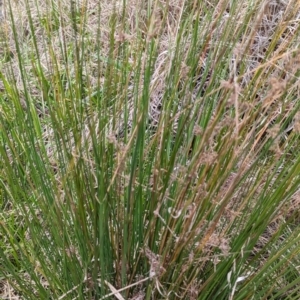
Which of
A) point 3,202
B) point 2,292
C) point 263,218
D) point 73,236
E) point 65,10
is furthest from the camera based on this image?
point 65,10

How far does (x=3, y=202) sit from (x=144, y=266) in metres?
0.72

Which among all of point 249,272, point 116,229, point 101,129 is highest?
point 101,129

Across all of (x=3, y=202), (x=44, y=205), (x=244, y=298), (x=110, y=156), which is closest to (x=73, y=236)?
(x=44, y=205)

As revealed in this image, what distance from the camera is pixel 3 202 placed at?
1596mm

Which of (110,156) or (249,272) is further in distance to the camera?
(249,272)

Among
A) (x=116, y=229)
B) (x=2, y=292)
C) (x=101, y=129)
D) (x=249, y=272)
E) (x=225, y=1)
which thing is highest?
(x=225, y=1)

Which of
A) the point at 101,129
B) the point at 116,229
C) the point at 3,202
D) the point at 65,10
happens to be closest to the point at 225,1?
the point at 101,129

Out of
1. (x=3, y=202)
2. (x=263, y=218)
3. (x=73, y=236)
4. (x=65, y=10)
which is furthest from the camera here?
(x=65, y=10)

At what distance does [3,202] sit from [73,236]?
0.61 metres

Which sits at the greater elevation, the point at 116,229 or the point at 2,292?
the point at 116,229

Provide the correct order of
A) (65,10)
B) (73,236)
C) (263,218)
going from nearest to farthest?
(263,218) → (73,236) → (65,10)

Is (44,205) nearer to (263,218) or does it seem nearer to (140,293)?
(140,293)

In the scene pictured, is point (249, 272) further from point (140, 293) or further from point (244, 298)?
point (140, 293)

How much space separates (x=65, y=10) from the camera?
209 centimetres
